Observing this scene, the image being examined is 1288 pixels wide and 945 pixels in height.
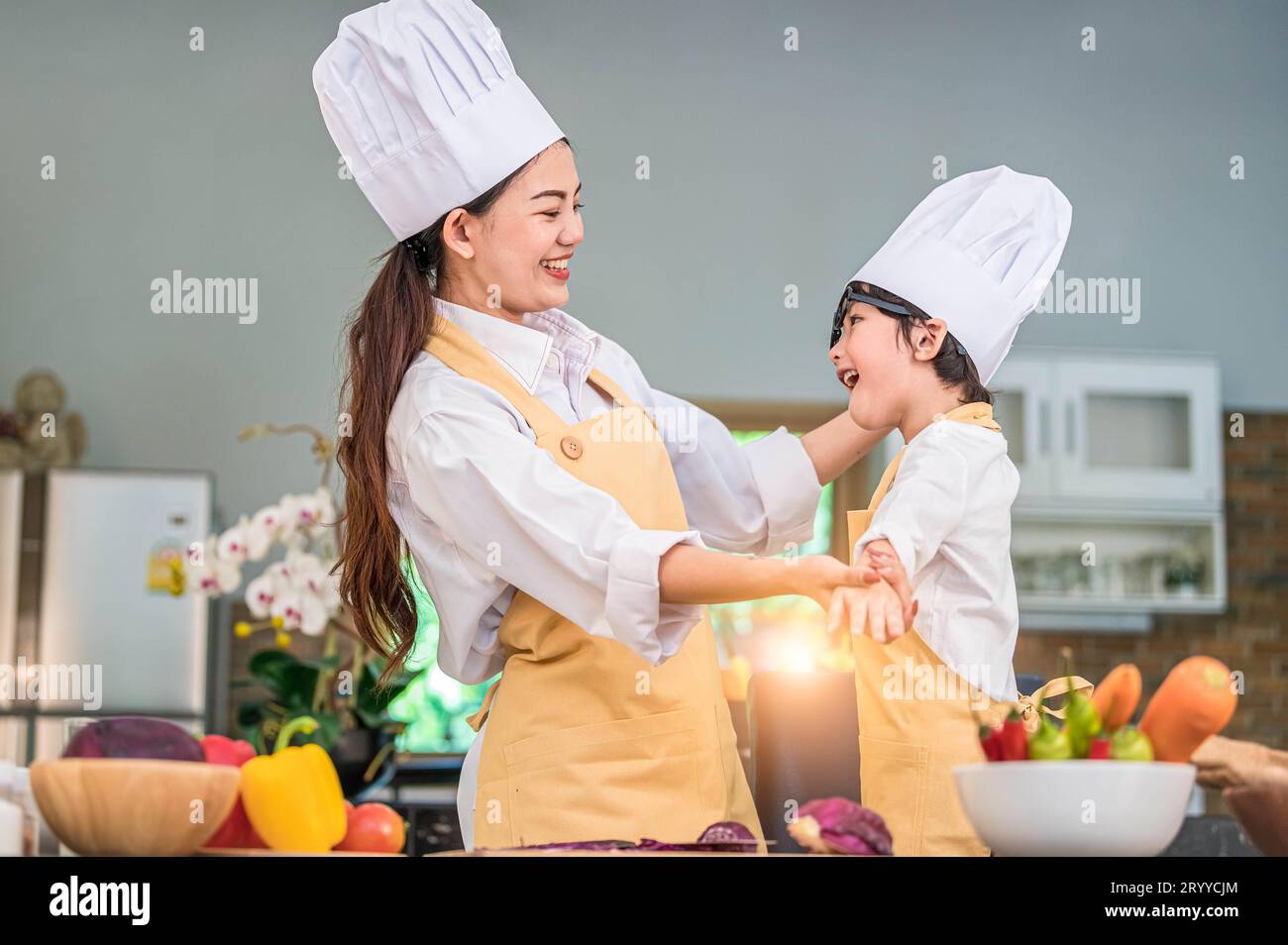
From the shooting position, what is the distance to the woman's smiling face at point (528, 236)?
5.29 ft

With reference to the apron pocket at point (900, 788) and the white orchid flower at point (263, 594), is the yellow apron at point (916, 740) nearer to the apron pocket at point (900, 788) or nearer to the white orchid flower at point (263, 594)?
the apron pocket at point (900, 788)

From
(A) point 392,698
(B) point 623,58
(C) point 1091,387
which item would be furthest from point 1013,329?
(B) point 623,58

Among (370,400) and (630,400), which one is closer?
(370,400)

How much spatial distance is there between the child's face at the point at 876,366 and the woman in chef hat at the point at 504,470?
9.5 inches

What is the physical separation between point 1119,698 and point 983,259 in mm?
719

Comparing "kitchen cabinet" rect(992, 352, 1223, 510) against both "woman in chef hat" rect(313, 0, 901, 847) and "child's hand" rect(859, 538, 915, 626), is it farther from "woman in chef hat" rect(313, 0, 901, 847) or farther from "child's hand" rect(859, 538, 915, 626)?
Result: "child's hand" rect(859, 538, 915, 626)

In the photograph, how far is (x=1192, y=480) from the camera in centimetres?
519

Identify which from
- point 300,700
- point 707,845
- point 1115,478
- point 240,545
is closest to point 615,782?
point 707,845

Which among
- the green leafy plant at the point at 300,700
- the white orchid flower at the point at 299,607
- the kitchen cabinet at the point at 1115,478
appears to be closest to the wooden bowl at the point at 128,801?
the green leafy plant at the point at 300,700

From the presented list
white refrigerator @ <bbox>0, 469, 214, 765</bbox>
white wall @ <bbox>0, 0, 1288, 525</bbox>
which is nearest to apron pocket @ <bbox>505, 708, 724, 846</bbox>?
white refrigerator @ <bbox>0, 469, 214, 765</bbox>

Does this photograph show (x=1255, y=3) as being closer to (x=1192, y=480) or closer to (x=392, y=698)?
(x=1192, y=480)

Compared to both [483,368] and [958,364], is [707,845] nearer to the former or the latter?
[483,368]
